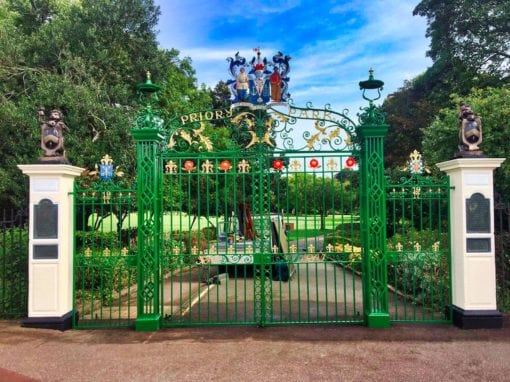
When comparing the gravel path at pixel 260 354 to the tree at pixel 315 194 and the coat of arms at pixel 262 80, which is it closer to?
the tree at pixel 315 194

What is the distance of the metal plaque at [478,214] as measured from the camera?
5977 mm

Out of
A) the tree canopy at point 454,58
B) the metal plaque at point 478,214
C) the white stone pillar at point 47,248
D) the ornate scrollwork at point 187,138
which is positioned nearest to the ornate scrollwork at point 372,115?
the metal plaque at point 478,214

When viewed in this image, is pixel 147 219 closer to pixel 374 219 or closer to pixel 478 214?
pixel 374 219

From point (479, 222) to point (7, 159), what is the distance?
10420 mm

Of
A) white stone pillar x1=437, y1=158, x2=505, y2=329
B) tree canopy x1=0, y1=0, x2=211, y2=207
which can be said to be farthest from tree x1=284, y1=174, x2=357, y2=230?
tree canopy x1=0, y1=0, x2=211, y2=207

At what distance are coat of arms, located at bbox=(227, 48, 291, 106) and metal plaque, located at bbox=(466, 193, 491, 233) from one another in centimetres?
320

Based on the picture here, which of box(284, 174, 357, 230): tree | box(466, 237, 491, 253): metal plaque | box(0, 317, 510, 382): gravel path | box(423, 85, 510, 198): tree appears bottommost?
box(0, 317, 510, 382): gravel path

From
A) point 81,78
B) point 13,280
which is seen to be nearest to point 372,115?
point 13,280

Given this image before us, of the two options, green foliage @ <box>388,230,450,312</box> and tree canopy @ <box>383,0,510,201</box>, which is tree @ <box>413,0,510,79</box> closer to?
tree canopy @ <box>383,0,510,201</box>

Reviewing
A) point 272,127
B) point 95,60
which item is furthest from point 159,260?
point 95,60

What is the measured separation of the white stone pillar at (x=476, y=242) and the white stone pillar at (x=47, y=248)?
5.93 m

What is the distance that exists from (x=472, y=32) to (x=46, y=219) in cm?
2021

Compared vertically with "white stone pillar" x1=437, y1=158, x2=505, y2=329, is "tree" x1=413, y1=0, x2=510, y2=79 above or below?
above

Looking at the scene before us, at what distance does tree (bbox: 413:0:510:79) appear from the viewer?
18031 millimetres
